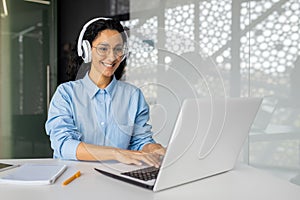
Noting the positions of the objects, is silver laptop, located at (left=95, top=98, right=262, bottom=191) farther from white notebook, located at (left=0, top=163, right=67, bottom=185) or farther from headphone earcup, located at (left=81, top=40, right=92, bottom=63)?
headphone earcup, located at (left=81, top=40, right=92, bottom=63)

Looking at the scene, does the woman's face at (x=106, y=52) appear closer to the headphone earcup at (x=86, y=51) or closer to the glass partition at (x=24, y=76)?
the headphone earcup at (x=86, y=51)

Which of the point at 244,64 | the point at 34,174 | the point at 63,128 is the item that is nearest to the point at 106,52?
the point at 63,128

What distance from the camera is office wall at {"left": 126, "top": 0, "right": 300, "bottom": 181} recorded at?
2.45 metres

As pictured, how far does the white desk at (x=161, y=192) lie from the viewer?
39.0 inches

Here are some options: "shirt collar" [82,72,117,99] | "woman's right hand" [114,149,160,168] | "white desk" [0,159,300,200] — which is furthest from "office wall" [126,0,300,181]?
"white desk" [0,159,300,200]

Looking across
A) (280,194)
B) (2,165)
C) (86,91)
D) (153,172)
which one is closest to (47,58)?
(86,91)

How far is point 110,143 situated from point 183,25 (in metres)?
1.62

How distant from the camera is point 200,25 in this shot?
115 inches

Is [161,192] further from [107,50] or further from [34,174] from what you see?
[107,50]

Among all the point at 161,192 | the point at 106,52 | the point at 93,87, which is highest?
the point at 106,52

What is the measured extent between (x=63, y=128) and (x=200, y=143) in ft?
2.30

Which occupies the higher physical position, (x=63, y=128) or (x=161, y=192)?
(x=63, y=128)

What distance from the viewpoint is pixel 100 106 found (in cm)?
167

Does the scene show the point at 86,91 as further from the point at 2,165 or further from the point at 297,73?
the point at 297,73
